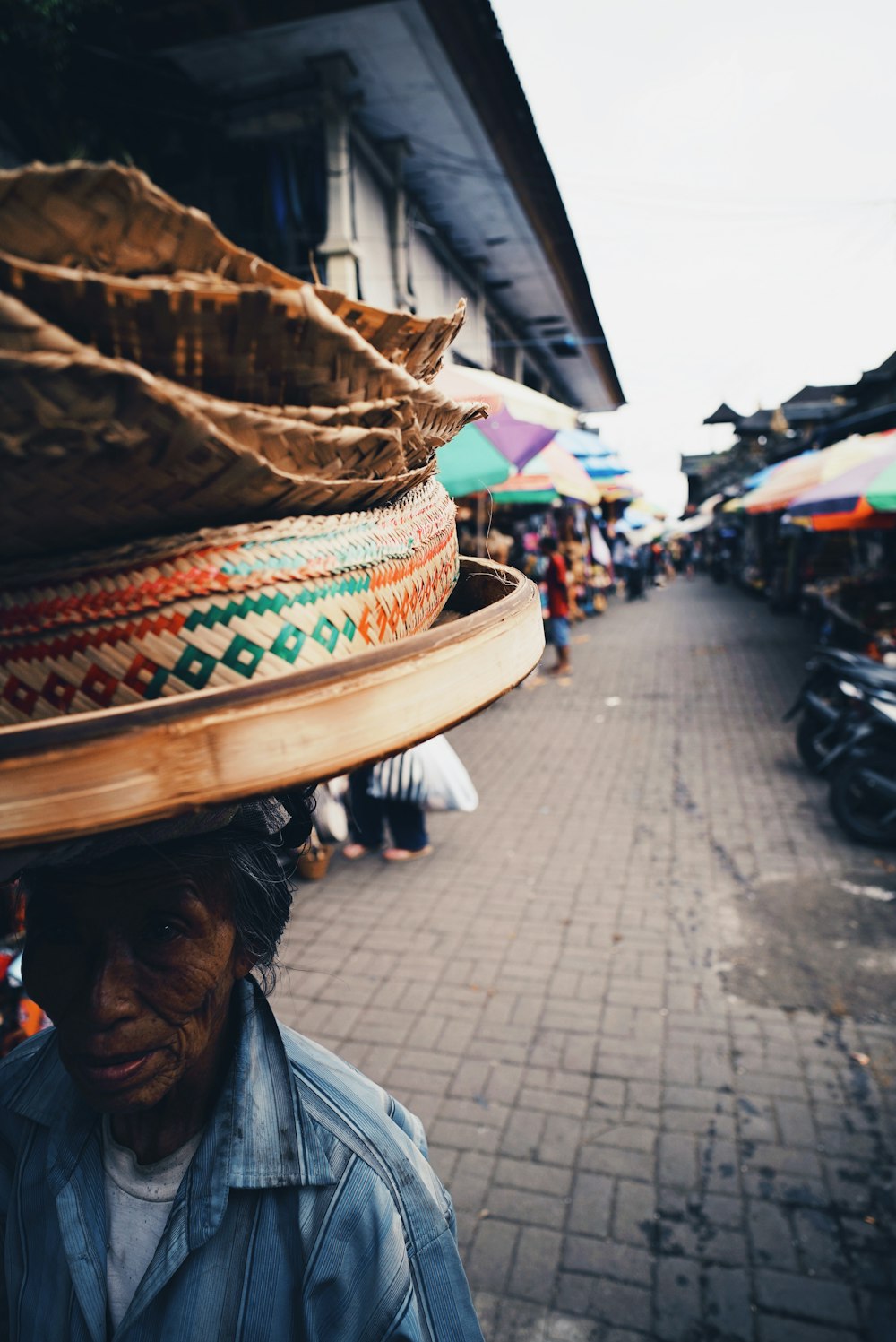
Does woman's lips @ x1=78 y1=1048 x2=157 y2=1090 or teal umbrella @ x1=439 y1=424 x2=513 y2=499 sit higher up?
teal umbrella @ x1=439 y1=424 x2=513 y2=499

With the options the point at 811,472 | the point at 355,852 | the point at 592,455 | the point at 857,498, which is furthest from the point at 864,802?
the point at 592,455

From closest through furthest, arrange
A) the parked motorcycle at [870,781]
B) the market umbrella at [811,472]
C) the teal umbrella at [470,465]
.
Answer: the teal umbrella at [470,465] → the parked motorcycle at [870,781] → the market umbrella at [811,472]

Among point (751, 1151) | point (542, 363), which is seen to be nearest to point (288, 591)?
point (751, 1151)

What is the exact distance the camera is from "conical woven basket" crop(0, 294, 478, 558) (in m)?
0.48

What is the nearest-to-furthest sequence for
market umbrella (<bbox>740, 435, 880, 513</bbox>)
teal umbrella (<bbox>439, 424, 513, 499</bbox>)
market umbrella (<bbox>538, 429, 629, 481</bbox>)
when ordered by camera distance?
1. teal umbrella (<bbox>439, 424, 513, 499</bbox>)
2. market umbrella (<bbox>740, 435, 880, 513</bbox>)
3. market umbrella (<bbox>538, 429, 629, 481</bbox>)

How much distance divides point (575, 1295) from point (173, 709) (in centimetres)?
273

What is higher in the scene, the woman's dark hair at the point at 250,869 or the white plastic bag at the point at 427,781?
the woman's dark hair at the point at 250,869

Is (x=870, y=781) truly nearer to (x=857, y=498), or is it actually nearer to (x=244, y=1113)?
A: (x=857, y=498)

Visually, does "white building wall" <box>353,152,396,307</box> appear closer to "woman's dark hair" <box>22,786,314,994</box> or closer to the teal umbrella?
the teal umbrella

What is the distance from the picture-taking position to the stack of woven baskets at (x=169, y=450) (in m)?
0.49

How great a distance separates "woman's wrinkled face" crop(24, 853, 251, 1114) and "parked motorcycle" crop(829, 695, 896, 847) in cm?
548

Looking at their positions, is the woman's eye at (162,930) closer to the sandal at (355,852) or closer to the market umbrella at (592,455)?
the sandal at (355,852)

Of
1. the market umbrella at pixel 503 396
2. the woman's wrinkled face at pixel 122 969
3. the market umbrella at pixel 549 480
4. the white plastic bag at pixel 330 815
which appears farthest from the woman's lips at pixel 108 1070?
the market umbrella at pixel 549 480

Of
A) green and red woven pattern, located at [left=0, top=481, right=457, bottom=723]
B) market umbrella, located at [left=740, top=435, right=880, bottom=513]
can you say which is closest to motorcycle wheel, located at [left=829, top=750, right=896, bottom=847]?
market umbrella, located at [left=740, top=435, right=880, bottom=513]
